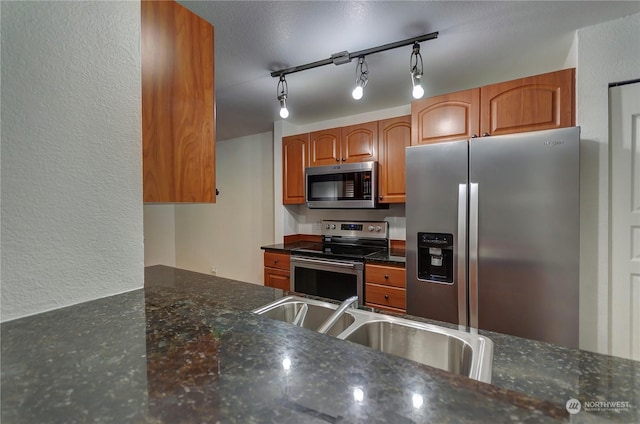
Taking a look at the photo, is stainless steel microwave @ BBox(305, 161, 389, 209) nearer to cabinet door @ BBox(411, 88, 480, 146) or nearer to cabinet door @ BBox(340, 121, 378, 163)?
cabinet door @ BBox(340, 121, 378, 163)

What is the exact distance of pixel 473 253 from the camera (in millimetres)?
1777

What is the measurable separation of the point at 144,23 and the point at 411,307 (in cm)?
202

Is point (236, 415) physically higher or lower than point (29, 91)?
lower

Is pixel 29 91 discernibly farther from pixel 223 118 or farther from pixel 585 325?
pixel 223 118

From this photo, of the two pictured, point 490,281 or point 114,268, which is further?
point 490,281

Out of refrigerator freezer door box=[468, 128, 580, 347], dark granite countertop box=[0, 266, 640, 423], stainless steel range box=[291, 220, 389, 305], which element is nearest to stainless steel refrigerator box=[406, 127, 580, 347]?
refrigerator freezer door box=[468, 128, 580, 347]

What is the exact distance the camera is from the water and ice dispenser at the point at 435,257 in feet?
6.18

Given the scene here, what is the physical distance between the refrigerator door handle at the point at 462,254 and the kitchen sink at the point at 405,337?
3.13 ft

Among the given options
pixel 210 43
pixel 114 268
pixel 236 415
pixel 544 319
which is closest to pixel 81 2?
pixel 210 43

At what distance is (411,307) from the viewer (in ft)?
6.64

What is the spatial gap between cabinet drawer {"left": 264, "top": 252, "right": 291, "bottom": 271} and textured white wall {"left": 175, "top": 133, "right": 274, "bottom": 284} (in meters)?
0.85

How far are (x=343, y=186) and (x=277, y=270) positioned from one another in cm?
107

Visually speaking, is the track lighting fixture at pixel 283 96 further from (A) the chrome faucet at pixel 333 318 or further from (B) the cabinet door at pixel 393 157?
(A) the chrome faucet at pixel 333 318

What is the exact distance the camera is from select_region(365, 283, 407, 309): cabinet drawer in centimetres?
221
